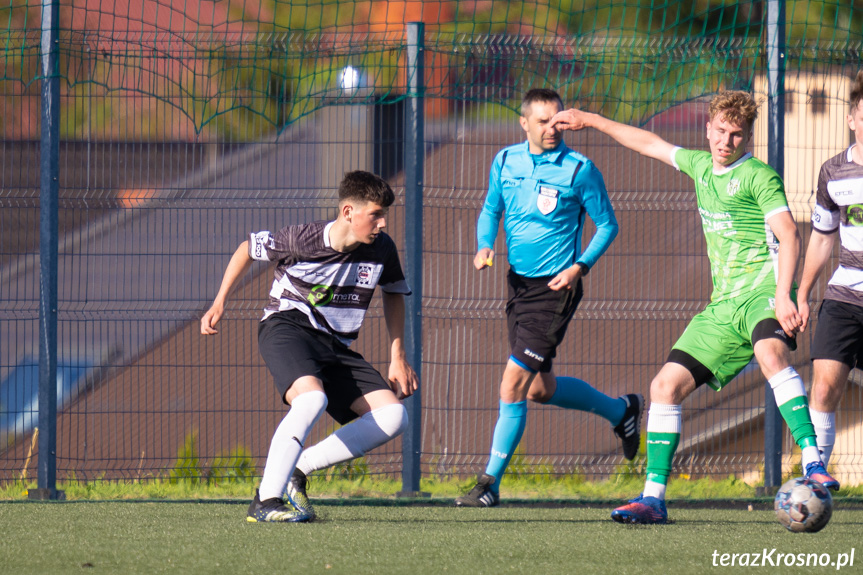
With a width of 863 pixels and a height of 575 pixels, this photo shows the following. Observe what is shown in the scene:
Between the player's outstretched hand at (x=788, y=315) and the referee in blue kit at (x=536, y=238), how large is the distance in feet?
4.38

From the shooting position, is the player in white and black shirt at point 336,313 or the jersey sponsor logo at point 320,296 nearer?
the player in white and black shirt at point 336,313

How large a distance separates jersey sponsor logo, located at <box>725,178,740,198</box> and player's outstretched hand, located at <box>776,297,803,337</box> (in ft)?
1.82

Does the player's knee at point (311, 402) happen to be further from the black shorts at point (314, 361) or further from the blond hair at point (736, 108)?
the blond hair at point (736, 108)

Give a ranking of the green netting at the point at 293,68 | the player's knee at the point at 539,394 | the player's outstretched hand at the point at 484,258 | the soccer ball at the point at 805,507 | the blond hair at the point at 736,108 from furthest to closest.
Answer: the green netting at the point at 293,68, the player's knee at the point at 539,394, the player's outstretched hand at the point at 484,258, the blond hair at the point at 736,108, the soccer ball at the point at 805,507

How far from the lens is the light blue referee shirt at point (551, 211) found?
18.7 ft

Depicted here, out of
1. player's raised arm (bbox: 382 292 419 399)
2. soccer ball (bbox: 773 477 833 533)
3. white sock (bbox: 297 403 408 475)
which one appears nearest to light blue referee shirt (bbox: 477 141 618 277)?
player's raised arm (bbox: 382 292 419 399)

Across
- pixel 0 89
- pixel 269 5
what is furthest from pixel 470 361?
pixel 269 5

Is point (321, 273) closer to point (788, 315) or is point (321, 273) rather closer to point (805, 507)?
point (788, 315)

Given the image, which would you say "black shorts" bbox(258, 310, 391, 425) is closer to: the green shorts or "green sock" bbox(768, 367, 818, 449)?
the green shorts

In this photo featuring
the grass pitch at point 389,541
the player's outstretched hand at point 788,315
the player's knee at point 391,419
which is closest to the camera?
the grass pitch at point 389,541

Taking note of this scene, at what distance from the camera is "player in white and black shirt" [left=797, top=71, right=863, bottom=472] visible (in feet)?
15.5

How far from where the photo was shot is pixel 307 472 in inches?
194

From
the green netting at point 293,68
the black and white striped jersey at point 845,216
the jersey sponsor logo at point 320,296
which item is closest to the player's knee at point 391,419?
the jersey sponsor logo at point 320,296

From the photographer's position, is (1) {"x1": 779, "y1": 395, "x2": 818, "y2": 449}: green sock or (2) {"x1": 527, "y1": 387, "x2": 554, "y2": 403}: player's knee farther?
(2) {"x1": 527, "y1": 387, "x2": 554, "y2": 403}: player's knee
